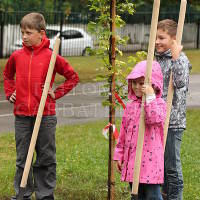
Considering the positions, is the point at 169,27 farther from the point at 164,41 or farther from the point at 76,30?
the point at 76,30

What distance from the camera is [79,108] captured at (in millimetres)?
15570

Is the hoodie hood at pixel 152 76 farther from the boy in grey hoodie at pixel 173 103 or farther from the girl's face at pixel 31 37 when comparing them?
the girl's face at pixel 31 37

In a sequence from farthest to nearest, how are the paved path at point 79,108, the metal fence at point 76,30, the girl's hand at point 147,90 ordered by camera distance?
the metal fence at point 76,30, the paved path at point 79,108, the girl's hand at point 147,90

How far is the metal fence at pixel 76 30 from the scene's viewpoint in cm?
2522

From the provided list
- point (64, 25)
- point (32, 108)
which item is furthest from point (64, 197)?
point (64, 25)

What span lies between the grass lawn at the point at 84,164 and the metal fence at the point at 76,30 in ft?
33.1

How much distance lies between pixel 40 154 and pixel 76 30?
77.2 ft

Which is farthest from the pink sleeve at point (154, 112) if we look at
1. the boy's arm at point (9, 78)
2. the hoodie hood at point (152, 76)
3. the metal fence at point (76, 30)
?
the metal fence at point (76, 30)

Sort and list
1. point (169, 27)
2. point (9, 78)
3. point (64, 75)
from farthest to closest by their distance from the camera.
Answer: point (9, 78)
point (64, 75)
point (169, 27)

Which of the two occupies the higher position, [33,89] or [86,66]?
[33,89]

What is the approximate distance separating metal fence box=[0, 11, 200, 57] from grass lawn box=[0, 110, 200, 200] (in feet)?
33.1

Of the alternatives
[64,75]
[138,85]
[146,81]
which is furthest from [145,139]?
[64,75]

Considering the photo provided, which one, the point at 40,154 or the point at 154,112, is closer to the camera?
the point at 154,112

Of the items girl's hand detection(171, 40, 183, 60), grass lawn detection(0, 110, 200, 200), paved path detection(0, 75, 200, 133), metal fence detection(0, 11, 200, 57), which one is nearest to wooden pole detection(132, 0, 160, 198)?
girl's hand detection(171, 40, 183, 60)
